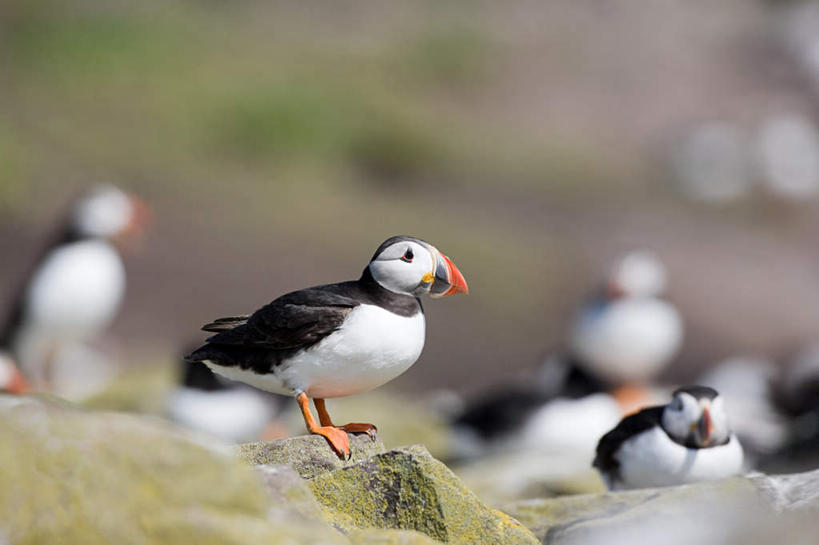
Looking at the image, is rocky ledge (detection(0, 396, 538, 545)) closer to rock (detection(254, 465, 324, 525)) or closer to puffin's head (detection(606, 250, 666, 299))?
rock (detection(254, 465, 324, 525))

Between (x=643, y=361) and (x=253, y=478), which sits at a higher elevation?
(x=643, y=361)

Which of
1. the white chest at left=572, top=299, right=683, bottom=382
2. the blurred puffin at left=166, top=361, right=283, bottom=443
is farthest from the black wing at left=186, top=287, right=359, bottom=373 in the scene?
the white chest at left=572, top=299, right=683, bottom=382

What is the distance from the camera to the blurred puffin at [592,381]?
9.32 m

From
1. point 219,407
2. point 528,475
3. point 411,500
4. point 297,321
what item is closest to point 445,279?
point 297,321

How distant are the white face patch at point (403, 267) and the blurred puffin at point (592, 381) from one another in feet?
15.9

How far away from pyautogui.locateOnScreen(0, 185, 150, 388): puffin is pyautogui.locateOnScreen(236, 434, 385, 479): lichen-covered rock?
707cm

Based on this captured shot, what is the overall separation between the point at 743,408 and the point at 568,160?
10.7 metres

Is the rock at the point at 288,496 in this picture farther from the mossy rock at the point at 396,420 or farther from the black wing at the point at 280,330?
the mossy rock at the point at 396,420

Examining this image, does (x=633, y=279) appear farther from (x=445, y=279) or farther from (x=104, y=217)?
(x=445, y=279)

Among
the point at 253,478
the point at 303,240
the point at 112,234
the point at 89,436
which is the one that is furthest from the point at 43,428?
the point at 303,240

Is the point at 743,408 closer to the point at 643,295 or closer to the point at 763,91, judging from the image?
the point at 643,295

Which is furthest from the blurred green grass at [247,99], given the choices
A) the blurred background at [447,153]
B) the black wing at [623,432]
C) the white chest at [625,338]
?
the black wing at [623,432]

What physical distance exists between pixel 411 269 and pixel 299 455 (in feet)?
2.52

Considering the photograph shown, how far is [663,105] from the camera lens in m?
22.7
